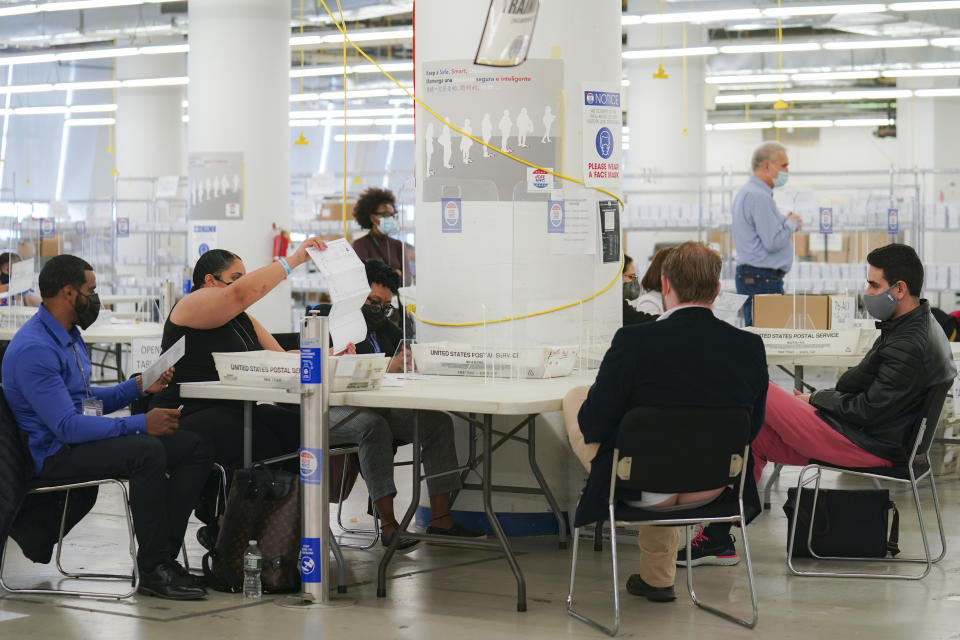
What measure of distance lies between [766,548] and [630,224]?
26.7ft

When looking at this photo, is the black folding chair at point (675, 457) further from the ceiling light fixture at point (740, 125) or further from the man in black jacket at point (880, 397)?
the ceiling light fixture at point (740, 125)

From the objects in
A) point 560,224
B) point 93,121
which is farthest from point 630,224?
point 93,121

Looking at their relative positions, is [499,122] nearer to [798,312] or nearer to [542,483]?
[542,483]

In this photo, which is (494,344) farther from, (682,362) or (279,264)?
(682,362)

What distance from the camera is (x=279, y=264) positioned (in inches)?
168

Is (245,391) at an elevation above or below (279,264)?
below

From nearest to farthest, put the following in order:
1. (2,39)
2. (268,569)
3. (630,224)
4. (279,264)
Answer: (268,569) < (279,264) < (630,224) < (2,39)

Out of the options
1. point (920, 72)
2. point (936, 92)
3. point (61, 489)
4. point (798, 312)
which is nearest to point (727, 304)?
point (798, 312)

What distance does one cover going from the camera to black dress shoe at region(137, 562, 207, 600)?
12.5 feet

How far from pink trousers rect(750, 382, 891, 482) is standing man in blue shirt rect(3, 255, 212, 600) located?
1.87m

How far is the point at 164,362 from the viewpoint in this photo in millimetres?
3875

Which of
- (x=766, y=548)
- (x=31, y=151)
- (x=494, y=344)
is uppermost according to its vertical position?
(x=31, y=151)

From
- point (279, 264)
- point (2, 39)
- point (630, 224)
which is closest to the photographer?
point (279, 264)

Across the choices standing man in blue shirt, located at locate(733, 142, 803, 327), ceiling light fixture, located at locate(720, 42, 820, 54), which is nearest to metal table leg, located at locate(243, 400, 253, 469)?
standing man in blue shirt, located at locate(733, 142, 803, 327)
